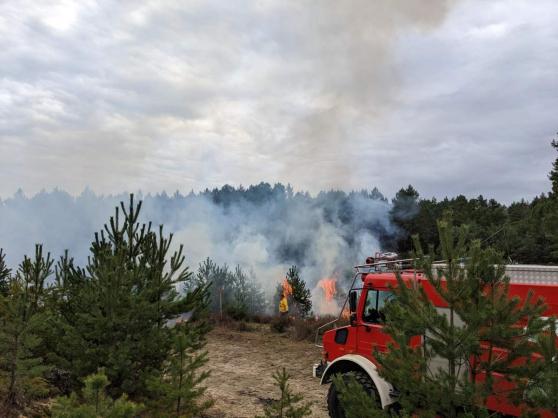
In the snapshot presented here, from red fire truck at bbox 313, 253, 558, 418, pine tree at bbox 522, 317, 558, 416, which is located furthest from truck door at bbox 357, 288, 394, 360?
pine tree at bbox 522, 317, 558, 416

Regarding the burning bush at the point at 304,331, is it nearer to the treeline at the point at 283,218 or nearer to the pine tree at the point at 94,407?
the pine tree at the point at 94,407

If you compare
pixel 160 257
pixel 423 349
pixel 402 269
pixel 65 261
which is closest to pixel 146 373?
pixel 160 257

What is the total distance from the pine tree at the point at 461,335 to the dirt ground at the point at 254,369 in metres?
5.19

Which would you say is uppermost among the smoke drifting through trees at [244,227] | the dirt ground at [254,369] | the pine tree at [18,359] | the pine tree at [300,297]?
the smoke drifting through trees at [244,227]

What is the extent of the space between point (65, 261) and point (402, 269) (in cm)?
732

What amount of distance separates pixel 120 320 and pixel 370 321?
14.4 ft

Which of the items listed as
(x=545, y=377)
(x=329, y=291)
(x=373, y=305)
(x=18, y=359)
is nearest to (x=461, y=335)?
(x=545, y=377)

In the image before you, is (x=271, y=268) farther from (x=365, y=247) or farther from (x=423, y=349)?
(x=423, y=349)

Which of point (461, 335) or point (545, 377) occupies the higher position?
point (461, 335)

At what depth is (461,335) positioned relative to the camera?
13.6 feet

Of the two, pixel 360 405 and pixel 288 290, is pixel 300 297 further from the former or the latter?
pixel 360 405

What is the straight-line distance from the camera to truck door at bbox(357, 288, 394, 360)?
25.2ft

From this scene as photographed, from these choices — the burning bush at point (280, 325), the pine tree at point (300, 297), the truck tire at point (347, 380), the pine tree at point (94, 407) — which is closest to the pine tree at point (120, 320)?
the pine tree at point (94, 407)

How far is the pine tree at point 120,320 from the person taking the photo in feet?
22.4
